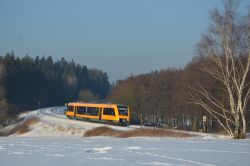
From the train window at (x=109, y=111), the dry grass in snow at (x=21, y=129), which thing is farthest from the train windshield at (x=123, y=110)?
the dry grass in snow at (x=21, y=129)

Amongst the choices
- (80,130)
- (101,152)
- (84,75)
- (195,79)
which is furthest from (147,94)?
(84,75)

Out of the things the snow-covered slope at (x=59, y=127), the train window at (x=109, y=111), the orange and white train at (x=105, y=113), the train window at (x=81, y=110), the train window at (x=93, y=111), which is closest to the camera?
the orange and white train at (x=105, y=113)

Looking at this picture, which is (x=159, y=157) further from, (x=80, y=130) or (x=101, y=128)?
(x=80, y=130)

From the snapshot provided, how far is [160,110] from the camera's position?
79.3m

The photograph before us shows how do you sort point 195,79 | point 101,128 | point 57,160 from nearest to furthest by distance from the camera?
point 57,160, point 101,128, point 195,79

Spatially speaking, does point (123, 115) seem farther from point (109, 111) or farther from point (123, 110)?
point (109, 111)

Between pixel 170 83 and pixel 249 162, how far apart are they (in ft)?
239

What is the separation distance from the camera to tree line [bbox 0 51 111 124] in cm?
11075

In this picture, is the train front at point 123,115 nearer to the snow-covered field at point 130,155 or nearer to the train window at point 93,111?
the train window at point 93,111

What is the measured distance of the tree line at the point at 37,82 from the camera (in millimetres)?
110750

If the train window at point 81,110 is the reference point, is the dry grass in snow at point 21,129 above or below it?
below

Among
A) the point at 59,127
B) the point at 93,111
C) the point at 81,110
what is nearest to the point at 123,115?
the point at 93,111

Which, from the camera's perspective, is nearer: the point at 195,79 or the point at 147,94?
the point at 195,79

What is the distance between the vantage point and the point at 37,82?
131125 millimetres
